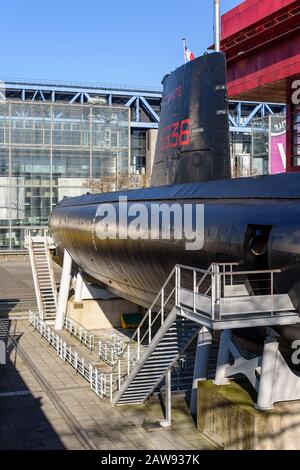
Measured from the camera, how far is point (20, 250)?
6109cm

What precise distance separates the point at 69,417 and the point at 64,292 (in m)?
11.6

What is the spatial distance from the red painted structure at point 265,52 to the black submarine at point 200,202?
28.8 feet

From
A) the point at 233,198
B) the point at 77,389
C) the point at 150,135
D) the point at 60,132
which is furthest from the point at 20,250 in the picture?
the point at 233,198

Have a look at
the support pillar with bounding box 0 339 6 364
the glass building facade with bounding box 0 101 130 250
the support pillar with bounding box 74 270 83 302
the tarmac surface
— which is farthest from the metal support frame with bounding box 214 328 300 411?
the glass building facade with bounding box 0 101 130 250

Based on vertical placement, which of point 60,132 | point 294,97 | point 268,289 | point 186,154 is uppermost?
point 60,132

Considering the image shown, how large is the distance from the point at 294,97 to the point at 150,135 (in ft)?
211

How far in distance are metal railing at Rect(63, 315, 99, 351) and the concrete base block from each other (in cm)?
63

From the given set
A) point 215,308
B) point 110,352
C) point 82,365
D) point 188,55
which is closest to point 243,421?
point 215,308

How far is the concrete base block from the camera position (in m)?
27.2

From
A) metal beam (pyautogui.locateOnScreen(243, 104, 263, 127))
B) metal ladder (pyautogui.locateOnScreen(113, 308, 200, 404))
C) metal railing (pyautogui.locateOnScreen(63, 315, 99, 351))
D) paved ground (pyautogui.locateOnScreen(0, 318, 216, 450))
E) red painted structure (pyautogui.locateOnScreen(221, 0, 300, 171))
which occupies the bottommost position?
paved ground (pyautogui.locateOnScreen(0, 318, 216, 450))

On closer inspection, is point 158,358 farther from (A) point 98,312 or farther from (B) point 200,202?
(A) point 98,312

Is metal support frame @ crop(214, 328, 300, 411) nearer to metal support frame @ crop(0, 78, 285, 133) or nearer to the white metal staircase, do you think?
the white metal staircase

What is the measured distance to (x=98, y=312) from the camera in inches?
1083
